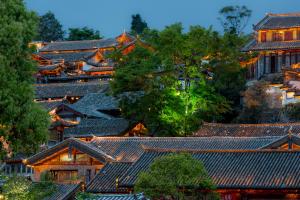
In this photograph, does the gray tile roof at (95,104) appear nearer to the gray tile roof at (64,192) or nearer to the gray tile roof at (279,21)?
the gray tile roof at (279,21)

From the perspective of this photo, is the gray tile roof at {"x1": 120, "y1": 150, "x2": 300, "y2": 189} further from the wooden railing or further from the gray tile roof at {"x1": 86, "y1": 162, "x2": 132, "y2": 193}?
the wooden railing

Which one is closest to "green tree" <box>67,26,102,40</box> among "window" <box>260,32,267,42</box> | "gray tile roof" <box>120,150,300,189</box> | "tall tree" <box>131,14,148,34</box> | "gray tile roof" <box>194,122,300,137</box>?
"tall tree" <box>131,14,148,34</box>

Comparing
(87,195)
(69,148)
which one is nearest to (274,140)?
(69,148)

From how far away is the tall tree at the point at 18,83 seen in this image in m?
21.7

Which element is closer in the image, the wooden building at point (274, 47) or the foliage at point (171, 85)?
the foliage at point (171, 85)

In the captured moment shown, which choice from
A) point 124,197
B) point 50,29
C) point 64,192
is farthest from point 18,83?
point 50,29

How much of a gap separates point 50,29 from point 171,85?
72.2 m

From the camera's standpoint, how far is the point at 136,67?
53.2 m

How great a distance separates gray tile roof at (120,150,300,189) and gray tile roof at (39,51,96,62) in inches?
2013

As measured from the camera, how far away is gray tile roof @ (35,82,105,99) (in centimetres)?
6769

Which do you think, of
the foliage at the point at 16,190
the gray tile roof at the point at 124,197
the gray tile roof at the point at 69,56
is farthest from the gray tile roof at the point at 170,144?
the gray tile roof at the point at 69,56

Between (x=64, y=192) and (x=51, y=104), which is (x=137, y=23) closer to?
(x=51, y=104)

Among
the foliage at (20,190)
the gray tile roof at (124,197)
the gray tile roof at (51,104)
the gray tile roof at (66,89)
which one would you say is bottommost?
the gray tile roof at (124,197)

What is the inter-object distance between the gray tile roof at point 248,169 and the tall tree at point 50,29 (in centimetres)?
8789
